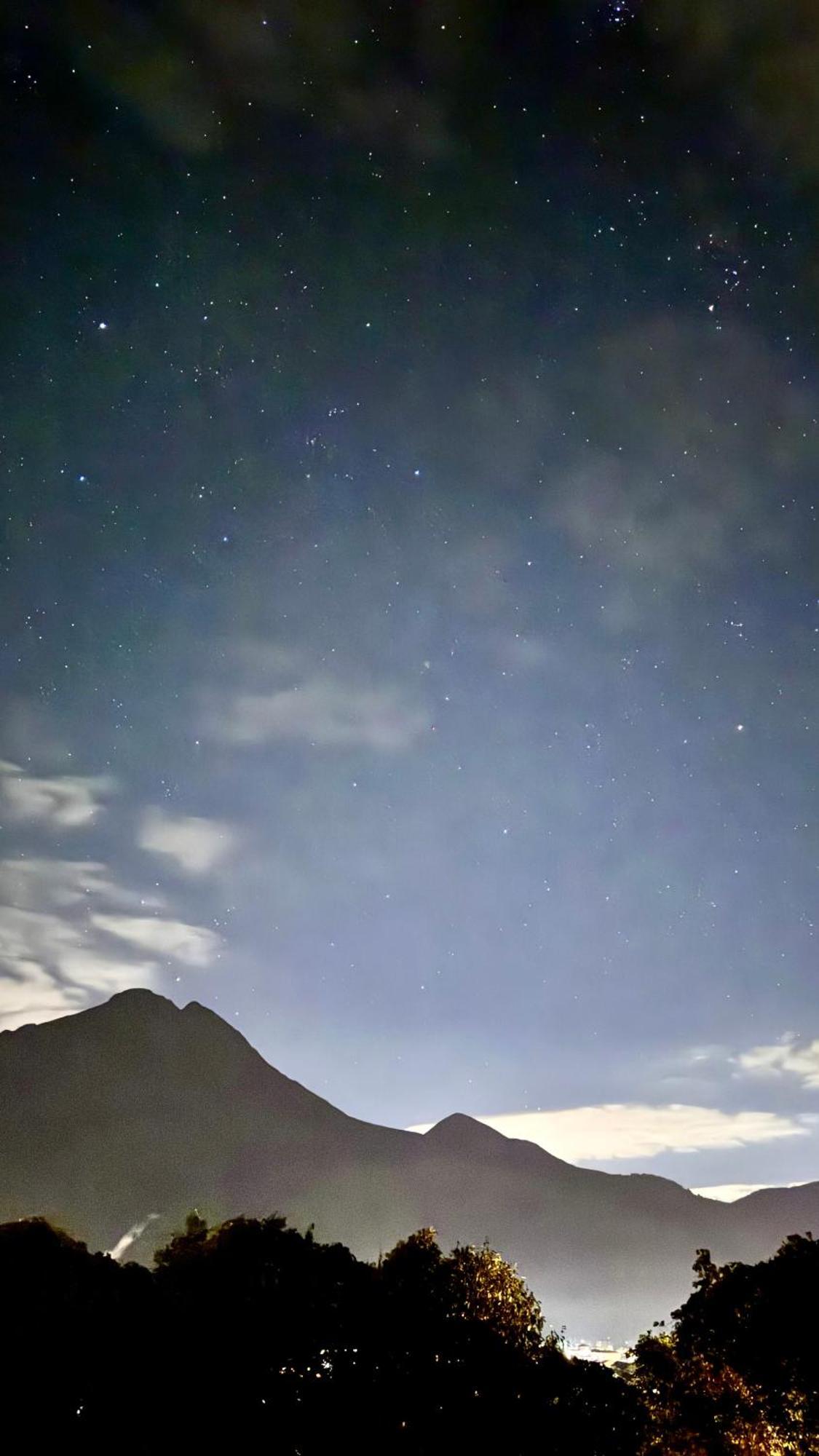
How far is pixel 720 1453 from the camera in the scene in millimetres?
26359

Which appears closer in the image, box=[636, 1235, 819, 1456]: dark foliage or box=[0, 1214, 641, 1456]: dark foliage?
box=[0, 1214, 641, 1456]: dark foliage

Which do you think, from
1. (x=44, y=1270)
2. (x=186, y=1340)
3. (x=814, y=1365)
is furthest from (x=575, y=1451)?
(x=44, y=1270)

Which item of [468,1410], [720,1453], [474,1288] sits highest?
[474,1288]

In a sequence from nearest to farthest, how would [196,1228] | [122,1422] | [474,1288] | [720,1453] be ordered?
1. [122,1422]
2. [720,1453]
3. [474,1288]
4. [196,1228]

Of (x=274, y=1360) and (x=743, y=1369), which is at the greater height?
(x=274, y=1360)

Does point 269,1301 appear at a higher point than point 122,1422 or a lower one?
higher

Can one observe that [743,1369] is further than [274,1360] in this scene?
Yes

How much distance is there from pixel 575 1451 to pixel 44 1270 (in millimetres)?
16520

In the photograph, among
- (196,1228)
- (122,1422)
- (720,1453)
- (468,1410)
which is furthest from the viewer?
(196,1228)

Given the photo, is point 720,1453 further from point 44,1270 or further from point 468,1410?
point 44,1270

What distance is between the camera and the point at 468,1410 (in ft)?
80.4

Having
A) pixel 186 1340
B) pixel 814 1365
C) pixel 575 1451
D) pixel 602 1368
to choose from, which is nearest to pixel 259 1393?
pixel 186 1340

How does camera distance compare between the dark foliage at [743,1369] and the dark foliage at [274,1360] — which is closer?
the dark foliage at [274,1360]

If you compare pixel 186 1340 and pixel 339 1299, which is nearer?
pixel 186 1340
